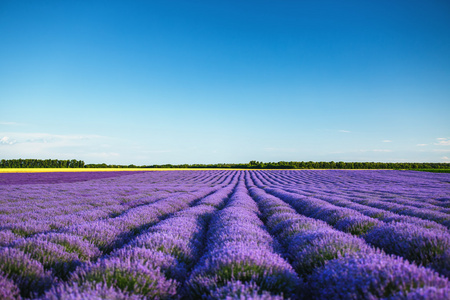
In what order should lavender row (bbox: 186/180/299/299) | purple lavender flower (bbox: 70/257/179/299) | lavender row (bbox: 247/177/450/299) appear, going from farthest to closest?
purple lavender flower (bbox: 70/257/179/299) < lavender row (bbox: 186/180/299/299) < lavender row (bbox: 247/177/450/299)

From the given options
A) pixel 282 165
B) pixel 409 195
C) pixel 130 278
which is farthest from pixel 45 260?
pixel 282 165

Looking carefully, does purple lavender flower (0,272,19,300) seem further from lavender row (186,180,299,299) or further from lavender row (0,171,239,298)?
lavender row (186,180,299,299)

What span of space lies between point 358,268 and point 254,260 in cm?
99

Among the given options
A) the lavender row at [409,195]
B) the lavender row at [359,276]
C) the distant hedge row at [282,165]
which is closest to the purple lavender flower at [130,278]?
the lavender row at [359,276]

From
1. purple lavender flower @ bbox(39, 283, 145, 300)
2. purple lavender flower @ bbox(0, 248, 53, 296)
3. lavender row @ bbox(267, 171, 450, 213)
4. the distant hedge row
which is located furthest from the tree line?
purple lavender flower @ bbox(39, 283, 145, 300)

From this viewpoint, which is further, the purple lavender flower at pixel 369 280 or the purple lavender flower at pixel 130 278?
the purple lavender flower at pixel 130 278

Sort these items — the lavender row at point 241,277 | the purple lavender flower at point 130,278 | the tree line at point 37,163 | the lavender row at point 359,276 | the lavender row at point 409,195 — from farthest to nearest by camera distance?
1. the tree line at point 37,163
2. the lavender row at point 409,195
3. the purple lavender flower at point 130,278
4. the lavender row at point 241,277
5. the lavender row at point 359,276

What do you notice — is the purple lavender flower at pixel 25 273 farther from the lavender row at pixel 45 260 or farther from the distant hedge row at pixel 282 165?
the distant hedge row at pixel 282 165

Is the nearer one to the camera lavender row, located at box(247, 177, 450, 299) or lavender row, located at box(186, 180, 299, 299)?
lavender row, located at box(247, 177, 450, 299)

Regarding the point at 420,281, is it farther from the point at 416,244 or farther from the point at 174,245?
the point at 174,245

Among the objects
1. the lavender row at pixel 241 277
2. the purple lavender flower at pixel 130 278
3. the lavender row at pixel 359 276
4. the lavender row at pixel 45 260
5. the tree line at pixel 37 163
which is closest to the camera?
the lavender row at pixel 359 276

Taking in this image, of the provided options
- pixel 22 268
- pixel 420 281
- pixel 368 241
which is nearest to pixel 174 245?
pixel 22 268

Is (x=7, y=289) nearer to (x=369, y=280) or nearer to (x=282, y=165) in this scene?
(x=369, y=280)

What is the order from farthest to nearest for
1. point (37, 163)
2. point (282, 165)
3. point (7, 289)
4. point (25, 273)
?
1. point (282, 165)
2. point (37, 163)
3. point (25, 273)
4. point (7, 289)
